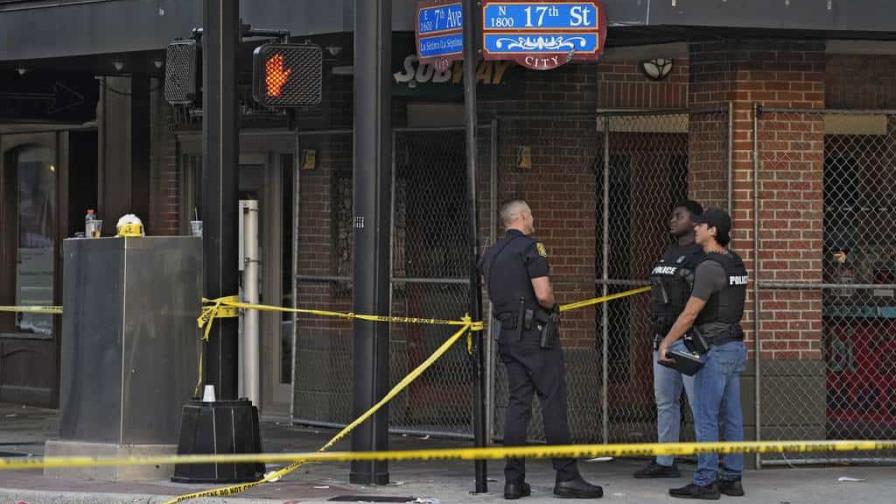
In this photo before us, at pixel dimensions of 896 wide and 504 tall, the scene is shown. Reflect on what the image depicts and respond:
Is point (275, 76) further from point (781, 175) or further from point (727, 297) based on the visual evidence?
point (781, 175)

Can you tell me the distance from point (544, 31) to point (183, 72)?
2551 mm

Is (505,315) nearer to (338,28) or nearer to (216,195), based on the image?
(216,195)

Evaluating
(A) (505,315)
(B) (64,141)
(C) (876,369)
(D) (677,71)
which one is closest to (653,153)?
(D) (677,71)

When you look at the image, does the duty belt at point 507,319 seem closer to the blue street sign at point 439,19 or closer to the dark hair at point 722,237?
the dark hair at point 722,237

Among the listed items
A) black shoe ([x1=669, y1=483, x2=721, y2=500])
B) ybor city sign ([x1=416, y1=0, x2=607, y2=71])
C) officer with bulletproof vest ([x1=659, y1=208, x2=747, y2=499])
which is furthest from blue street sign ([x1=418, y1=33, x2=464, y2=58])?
black shoe ([x1=669, y1=483, x2=721, y2=500])

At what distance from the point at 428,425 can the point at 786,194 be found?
12.3ft

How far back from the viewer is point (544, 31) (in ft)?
37.2

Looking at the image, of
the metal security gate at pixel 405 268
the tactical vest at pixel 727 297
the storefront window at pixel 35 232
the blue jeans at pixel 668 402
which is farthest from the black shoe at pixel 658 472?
the storefront window at pixel 35 232

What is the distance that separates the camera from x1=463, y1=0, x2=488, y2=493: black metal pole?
1021cm

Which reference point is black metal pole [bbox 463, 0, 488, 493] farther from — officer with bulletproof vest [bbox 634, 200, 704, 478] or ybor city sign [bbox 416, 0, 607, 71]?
officer with bulletproof vest [bbox 634, 200, 704, 478]

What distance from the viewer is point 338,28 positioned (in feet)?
39.5

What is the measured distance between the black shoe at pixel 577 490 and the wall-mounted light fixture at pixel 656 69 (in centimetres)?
446

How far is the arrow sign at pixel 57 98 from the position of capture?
16281 mm

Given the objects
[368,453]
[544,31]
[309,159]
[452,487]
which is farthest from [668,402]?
[309,159]
